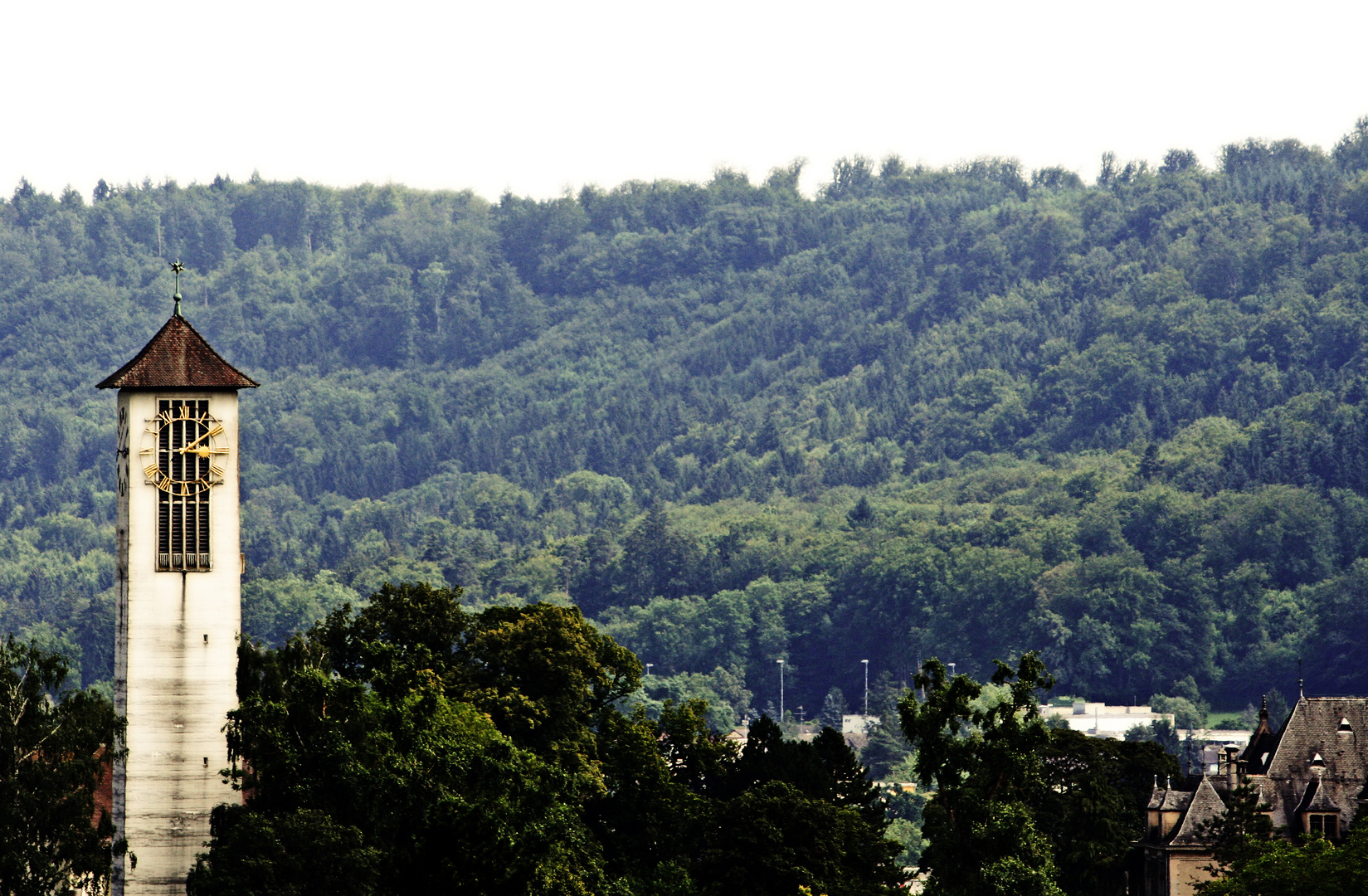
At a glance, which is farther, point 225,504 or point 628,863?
Answer: point 628,863

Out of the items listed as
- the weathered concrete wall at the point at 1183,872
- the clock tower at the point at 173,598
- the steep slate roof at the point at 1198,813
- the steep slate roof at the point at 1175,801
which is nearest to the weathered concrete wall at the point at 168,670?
the clock tower at the point at 173,598

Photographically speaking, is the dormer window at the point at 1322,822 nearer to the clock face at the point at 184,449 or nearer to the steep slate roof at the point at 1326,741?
the steep slate roof at the point at 1326,741

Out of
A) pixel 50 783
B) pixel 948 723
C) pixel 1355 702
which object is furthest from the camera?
pixel 1355 702

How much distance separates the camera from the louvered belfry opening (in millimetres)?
79500

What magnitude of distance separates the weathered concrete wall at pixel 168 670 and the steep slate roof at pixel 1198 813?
38.4m

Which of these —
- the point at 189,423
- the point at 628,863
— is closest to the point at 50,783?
the point at 189,423

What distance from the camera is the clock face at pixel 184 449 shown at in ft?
262

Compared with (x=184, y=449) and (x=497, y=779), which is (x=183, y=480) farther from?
(x=497, y=779)

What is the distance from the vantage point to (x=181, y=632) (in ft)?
259

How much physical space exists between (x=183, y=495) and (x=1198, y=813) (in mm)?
41746

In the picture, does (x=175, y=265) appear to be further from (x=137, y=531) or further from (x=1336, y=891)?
(x=1336, y=891)

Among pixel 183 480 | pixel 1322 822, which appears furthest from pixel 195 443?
pixel 1322 822

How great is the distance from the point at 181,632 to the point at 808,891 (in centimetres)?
2033

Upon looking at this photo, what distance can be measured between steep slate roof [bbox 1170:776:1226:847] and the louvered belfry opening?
132ft
